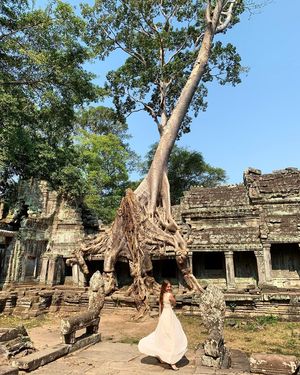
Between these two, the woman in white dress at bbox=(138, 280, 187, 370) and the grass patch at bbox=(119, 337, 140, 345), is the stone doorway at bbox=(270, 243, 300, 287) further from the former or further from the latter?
the woman in white dress at bbox=(138, 280, 187, 370)

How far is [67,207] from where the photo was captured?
61.7 feet

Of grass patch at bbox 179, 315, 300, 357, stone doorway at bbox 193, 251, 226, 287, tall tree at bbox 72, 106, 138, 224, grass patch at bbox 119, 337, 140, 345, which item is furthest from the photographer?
tall tree at bbox 72, 106, 138, 224

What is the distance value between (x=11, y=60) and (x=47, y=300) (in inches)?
467

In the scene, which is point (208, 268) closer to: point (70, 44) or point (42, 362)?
point (42, 362)

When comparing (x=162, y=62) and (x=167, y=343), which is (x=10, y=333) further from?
(x=162, y=62)

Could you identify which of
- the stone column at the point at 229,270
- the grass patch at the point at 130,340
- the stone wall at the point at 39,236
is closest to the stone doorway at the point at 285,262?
the stone column at the point at 229,270

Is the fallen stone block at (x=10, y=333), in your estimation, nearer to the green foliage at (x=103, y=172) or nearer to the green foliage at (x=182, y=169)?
the green foliage at (x=103, y=172)

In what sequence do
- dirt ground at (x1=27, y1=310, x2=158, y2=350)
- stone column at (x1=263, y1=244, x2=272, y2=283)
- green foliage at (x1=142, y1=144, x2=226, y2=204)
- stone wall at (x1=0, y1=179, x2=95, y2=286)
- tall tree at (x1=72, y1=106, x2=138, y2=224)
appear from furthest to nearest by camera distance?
green foliage at (x1=142, y1=144, x2=226, y2=204) < tall tree at (x1=72, y1=106, x2=138, y2=224) < stone wall at (x1=0, y1=179, x2=95, y2=286) < stone column at (x1=263, y1=244, x2=272, y2=283) < dirt ground at (x1=27, y1=310, x2=158, y2=350)

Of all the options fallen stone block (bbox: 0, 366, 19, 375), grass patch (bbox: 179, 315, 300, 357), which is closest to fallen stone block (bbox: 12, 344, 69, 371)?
fallen stone block (bbox: 0, 366, 19, 375)

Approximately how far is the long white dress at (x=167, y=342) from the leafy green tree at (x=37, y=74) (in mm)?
11964

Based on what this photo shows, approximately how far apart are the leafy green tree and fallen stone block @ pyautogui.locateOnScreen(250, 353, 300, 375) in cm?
1346

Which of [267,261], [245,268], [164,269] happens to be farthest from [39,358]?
[245,268]

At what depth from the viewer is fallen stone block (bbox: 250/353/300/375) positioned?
4.72 meters

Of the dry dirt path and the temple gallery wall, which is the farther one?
the temple gallery wall
